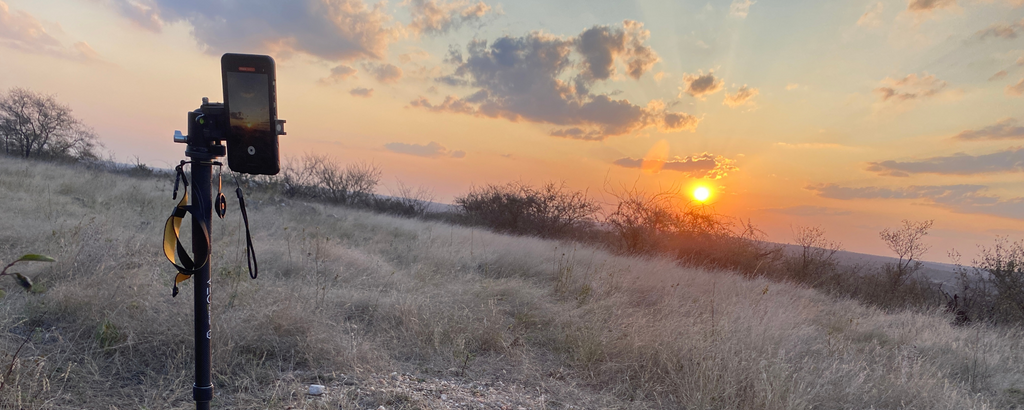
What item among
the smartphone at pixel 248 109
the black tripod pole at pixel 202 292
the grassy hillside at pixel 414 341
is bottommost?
the grassy hillside at pixel 414 341

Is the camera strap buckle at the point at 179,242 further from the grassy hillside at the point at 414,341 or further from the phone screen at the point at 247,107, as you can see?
the grassy hillside at the point at 414,341

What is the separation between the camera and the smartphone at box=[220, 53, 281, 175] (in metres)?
1.71

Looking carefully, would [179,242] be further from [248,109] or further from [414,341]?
[414,341]

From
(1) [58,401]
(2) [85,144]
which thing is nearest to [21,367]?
(1) [58,401]

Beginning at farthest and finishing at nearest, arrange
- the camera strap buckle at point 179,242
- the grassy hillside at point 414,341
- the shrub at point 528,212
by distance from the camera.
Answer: the shrub at point 528,212, the grassy hillside at point 414,341, the camera strap buckle at point 179,242

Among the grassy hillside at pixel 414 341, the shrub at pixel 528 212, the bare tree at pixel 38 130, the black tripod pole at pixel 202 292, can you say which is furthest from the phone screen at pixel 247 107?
the bare tree at pixel 38 130

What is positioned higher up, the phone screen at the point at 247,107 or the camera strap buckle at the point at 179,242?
the phone screen at the point at 247,107

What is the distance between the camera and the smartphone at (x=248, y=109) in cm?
171

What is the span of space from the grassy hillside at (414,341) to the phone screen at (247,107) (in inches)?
71.5

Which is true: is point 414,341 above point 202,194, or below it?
below

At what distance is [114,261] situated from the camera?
473cm

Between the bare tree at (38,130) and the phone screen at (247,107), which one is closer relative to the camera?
the phone screen at (247,107)

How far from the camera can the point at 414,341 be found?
3.97 metres

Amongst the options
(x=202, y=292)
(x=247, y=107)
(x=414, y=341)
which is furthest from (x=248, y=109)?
(x=414, y=341)
